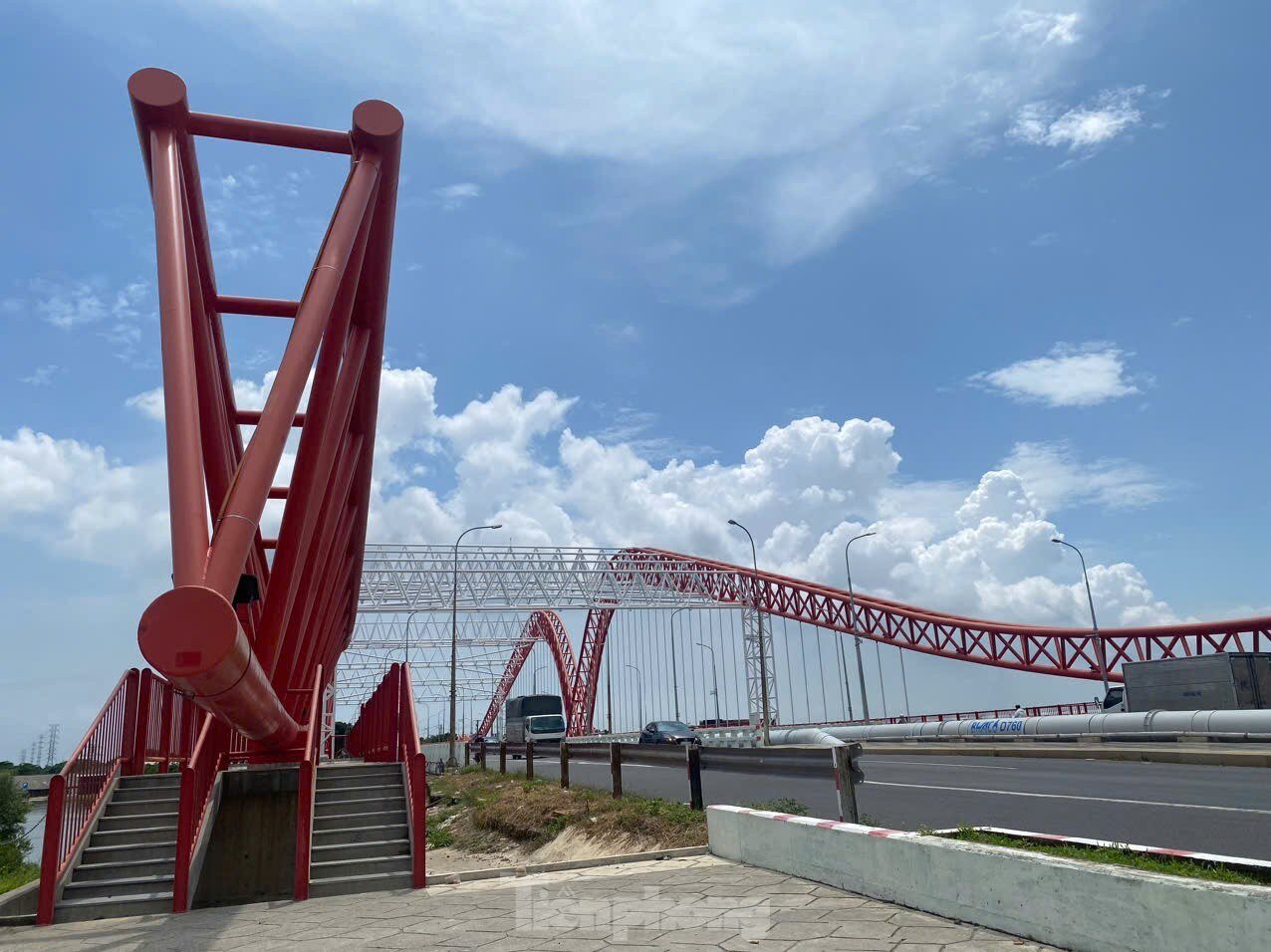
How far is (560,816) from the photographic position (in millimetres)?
14211

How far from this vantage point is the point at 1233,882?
4.24m

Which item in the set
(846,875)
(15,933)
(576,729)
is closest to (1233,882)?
(846,875)

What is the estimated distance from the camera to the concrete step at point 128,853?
9.11m

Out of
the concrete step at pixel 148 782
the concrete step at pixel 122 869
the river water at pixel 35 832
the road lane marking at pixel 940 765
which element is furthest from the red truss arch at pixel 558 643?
the concrete step at pixel 122 869

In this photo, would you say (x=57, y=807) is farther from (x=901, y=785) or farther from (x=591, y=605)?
(x=591, y=605)

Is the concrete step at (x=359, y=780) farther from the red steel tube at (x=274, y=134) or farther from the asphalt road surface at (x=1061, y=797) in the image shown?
the red steel tube at (x=274, y=134)

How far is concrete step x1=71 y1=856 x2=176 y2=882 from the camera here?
874 cm

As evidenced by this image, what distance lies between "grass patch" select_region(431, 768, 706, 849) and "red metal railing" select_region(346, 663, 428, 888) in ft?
4.30

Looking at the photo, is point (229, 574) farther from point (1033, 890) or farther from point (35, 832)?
Answer: point (35, 832)

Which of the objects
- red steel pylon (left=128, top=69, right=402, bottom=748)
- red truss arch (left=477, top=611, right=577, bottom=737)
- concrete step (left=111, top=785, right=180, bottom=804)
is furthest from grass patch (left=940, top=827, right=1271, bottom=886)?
red truss arch (left=477, top=611, right=577, bottom=737)

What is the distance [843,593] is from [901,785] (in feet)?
166

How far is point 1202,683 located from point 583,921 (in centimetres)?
2856

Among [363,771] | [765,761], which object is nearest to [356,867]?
[363,771]

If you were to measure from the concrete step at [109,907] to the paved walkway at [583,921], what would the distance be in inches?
9.5
